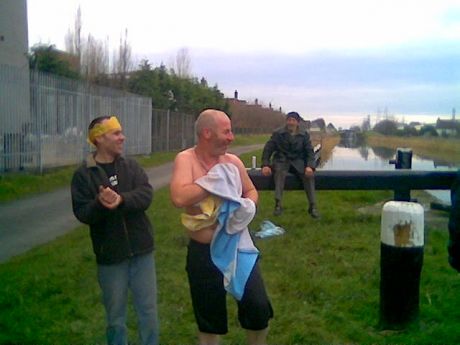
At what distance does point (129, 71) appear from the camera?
3591cm

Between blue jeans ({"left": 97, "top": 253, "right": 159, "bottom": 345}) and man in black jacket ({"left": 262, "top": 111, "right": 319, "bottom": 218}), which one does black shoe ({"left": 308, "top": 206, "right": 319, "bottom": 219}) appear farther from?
blue jeans ({"left": 97, "top": 253, "right": 159, "bottom": 345})

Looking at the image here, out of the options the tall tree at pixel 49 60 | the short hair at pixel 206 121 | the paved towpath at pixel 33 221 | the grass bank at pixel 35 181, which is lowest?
the paved towpath at pixel 33 221

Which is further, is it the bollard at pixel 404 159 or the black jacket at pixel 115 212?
the bollard at pixel 404 159

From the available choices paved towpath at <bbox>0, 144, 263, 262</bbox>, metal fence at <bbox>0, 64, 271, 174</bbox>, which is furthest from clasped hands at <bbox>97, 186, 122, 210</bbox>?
metal fence at <bbox>0, 64, 271, 174</bbox>

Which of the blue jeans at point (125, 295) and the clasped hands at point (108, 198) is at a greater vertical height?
the clasped hands at point (108, 198)

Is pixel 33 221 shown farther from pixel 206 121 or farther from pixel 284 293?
pixel 206 121

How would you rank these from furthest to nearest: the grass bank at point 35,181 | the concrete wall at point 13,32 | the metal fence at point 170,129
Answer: the metal fence at point 170,129
the concrete wall at point 13,32
the grass bank at point 35,181

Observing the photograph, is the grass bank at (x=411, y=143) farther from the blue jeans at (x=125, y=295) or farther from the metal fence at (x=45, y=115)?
the blue jeans at (x=125, y=295)

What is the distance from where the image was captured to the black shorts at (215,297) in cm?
371

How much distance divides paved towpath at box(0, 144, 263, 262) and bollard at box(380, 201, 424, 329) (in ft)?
13.9

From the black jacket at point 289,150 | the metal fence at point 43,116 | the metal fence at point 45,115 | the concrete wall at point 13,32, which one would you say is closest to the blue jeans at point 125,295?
the black jacket at point 289,150

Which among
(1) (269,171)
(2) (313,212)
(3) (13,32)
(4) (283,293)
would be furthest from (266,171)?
(3) (13,32)

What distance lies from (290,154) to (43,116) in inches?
386

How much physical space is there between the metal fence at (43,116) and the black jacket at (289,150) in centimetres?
809
